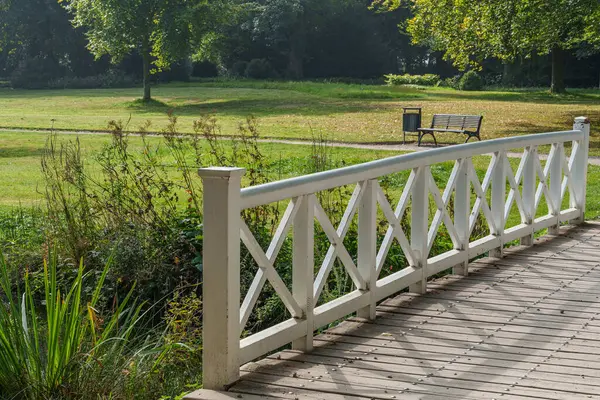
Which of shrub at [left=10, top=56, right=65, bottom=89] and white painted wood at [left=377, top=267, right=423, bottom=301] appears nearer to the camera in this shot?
white painted wood at [left=377, top=267, right=423, bottom=301]

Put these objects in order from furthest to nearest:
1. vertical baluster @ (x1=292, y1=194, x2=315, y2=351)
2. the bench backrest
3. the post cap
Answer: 1. the bench backrest
2. vertical baluster @ (x1=292, y1=194, x2=315, y2=351)
3. the post cap

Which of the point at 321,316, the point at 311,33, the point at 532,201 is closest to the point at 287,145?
the point at 532,201

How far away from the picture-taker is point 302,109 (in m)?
35.8

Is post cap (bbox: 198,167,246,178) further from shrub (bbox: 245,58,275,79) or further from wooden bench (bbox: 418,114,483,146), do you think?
shrub (bbox: 245,58,275,79)

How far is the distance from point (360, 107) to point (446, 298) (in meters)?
29.8

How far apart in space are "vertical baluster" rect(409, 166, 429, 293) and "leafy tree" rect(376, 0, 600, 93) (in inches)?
687

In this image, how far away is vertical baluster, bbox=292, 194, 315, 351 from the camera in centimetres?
536

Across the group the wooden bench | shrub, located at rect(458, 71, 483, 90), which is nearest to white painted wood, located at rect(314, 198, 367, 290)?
the wooden bench

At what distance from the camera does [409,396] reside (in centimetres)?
466

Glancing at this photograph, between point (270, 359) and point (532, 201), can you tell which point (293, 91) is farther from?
point (270, 359)

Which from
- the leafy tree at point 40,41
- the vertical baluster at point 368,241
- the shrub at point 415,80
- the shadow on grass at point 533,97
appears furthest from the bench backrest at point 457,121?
the leafy tree at point 40,41

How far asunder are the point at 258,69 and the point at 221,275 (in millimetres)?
59840

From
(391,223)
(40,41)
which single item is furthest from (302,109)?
(40,41)

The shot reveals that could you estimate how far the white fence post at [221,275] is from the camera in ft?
15.1
